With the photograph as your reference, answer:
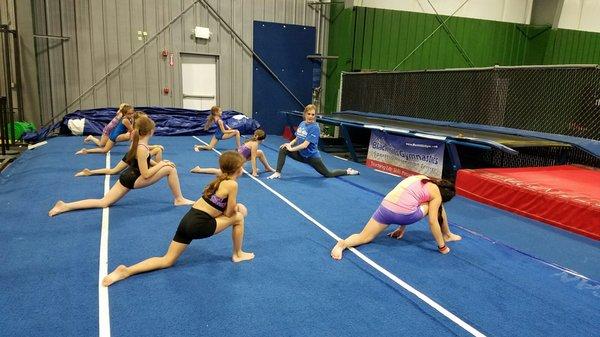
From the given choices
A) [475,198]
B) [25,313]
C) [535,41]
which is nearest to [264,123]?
[475,198]

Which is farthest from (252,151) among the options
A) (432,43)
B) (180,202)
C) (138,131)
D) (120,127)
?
(432,43)

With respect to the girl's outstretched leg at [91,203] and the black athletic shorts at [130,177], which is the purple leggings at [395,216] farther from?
the girl's outstretched leg at [91,203]

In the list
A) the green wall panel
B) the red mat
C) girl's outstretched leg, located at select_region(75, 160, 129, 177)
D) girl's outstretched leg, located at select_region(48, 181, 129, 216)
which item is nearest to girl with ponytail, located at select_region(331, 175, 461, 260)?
the red mat

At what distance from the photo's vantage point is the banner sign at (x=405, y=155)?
7617 mm

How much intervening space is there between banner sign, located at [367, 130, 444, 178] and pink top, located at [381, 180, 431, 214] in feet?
11.8

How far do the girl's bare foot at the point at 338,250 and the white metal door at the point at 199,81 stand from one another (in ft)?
34.8

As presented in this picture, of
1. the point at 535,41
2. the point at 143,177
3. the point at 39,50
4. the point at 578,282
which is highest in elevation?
the point at 535,41

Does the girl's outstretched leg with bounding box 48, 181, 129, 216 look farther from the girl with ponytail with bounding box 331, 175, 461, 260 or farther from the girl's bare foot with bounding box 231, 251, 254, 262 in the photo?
the girl with ponytail with bounding box 331, 175, 461, 260

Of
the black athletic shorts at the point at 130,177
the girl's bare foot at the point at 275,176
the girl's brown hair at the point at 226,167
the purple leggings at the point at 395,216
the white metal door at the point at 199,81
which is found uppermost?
the white metal door at the point at 199,81

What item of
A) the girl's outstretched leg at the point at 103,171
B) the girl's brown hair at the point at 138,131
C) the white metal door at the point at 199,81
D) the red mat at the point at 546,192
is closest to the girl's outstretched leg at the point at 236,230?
the girl's brown hair at the point at 138,131

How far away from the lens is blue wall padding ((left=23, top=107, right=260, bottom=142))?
11258 mm

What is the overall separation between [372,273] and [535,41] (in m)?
16.2

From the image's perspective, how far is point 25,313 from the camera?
9.25 ft

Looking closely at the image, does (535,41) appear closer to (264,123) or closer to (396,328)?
(264,123)
